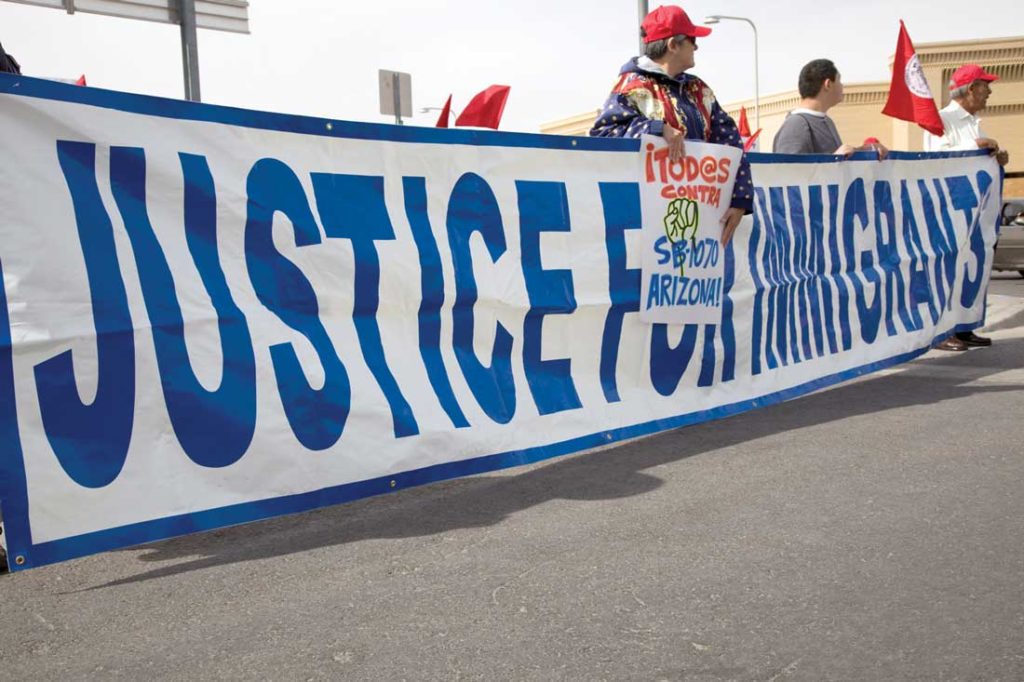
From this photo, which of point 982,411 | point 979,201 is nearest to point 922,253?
point 979,201

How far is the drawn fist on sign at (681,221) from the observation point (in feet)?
18.5

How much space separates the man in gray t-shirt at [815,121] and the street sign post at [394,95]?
578cm

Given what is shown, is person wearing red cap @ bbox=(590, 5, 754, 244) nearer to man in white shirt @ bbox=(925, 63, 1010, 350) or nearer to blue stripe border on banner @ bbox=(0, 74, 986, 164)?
blue stripe border on banner @ bbox=(0, 74, 986, 164)

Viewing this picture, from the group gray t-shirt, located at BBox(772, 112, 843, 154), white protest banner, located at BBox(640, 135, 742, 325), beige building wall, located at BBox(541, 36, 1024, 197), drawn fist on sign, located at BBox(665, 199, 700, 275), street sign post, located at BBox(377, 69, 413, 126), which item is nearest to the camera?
white protest banner, located at BBox(640, 135, 742, 325)

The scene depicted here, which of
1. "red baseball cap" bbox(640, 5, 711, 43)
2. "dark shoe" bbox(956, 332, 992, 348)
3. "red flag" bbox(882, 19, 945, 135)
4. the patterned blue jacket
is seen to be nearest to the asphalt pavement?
the patterned blue jacket

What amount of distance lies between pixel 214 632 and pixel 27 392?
107 cm

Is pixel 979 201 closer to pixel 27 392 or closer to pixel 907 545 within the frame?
pixel 907 545

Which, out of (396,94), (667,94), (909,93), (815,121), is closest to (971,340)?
(909,93)

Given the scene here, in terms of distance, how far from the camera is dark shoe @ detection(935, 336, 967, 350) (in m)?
8.34

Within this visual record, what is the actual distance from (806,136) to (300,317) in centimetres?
423

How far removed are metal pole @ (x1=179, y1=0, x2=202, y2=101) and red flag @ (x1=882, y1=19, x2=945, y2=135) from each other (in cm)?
540

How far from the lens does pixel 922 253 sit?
779 cm

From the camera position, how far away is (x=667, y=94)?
5793 millimetres

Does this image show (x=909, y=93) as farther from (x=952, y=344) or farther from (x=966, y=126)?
(x=952, y=344)
